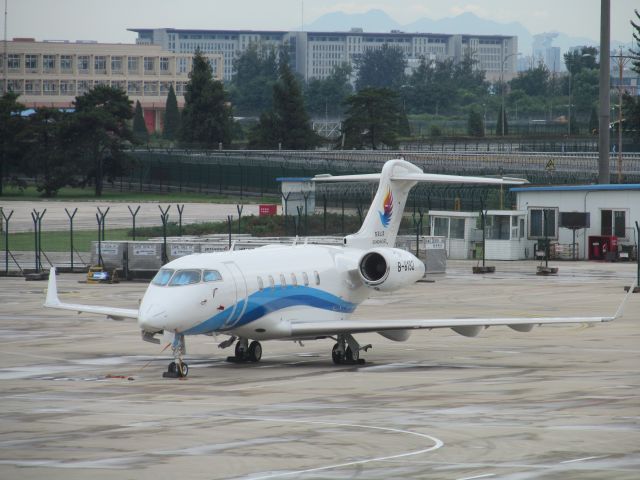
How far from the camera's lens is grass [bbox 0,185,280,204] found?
110 meters

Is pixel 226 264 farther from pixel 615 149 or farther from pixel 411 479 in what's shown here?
pixel 615 149

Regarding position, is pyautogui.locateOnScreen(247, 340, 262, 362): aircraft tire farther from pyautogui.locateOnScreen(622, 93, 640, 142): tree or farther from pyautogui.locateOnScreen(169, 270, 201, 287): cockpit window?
pyautogui.locateOnScreen(622, 93, 640, 142): tree

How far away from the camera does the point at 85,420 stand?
23766 mm

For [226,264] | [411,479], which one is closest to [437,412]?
[411,479]

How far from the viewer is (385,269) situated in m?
33.8

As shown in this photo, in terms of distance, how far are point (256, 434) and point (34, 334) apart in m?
19.2

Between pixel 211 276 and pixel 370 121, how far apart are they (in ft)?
351

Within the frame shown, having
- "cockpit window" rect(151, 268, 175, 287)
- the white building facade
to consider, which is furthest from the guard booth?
"cockpit window" rect(151, 268, 175, 287)

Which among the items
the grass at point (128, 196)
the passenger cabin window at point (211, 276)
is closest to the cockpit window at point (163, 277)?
the passenger cabin window at point (211, 276)

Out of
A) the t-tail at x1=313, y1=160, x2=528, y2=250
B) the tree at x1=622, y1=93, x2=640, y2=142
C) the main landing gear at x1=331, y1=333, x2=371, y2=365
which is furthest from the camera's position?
the tree at x1=622, y1=93, x2=640, y2=142

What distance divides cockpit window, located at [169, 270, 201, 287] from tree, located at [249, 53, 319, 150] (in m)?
112

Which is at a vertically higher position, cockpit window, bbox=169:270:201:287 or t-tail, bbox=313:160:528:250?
t-tail, bbox=313:160:528:250

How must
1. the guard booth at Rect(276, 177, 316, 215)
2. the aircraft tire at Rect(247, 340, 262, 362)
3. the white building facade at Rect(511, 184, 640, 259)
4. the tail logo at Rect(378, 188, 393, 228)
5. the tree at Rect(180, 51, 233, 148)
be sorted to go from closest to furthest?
1. the aircraft tire at Rect(247, 340, 262, 362)
2. the tail logo at Rect(378, 188, 393, 228)
3. the white building facade at Rect(511, 184, 640, 259)
4. the guard booth at Rect(276, 177, 316, 215)
5. the tree at Rect(180, 51, 233, 148)

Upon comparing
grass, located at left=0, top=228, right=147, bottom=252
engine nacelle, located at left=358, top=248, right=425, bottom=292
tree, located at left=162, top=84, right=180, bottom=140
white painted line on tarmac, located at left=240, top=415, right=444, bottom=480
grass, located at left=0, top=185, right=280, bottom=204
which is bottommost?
white painted line on tarmac, located at left=240, top=415, right=444, bottom=480
